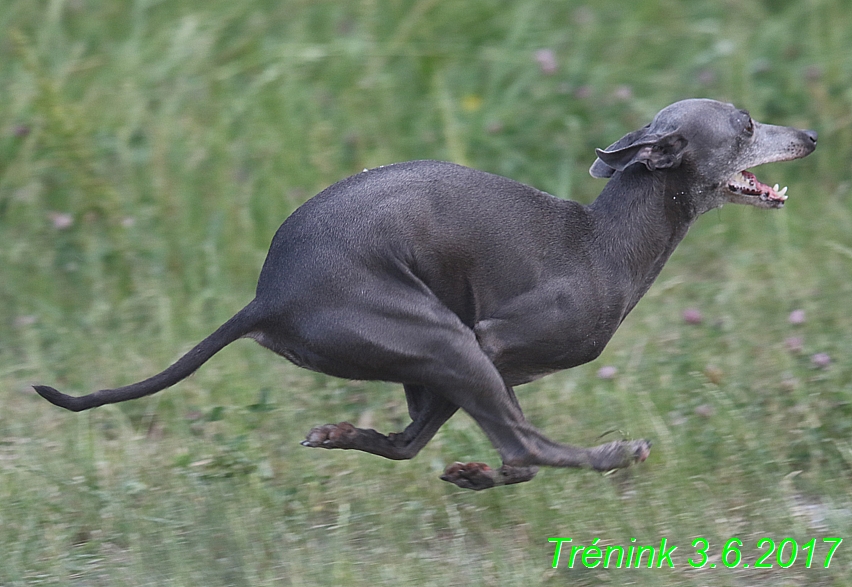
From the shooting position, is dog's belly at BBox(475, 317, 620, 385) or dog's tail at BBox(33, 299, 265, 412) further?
dog's belly at BBox(475, 317, 620, 385)

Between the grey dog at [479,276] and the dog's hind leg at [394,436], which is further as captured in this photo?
the dog's hind leg at [394,436]

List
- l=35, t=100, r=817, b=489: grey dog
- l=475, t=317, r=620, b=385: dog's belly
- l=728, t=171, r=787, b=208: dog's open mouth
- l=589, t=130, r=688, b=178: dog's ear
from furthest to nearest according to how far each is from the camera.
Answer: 1. l=728, t=171, r=787, b=208: dog's open mouth
2. l=589, t=130, r=688, b=178: dog's ear
3. l=475, t=317, r=620, b=385: dog's belly
4. l=35, t=100, r=817, b=489: grey dog

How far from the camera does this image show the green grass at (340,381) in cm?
407

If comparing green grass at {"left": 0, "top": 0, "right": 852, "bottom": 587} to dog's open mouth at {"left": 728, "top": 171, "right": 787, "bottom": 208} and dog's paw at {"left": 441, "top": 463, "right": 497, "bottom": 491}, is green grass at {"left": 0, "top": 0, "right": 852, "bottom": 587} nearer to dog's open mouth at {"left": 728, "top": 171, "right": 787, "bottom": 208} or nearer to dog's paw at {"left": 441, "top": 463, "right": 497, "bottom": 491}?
dog's paw at {"left": 441, "top": 463, "right": 497, "bottom": 491}

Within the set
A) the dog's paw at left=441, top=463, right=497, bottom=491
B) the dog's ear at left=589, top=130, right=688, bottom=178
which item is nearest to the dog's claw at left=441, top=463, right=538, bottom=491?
the dog's paw at left=441, top=463, right=497, bottom=491

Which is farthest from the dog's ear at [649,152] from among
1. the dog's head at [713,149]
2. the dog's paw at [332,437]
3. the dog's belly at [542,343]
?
the dog's paw at [332,437]

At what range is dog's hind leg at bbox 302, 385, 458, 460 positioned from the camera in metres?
4.10

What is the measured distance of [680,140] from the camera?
410 cm

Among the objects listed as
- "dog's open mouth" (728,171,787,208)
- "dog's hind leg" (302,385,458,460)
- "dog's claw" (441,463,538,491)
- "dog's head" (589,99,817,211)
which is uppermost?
"dog's head" (589,99,817,211)

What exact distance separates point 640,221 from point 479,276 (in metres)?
0.62

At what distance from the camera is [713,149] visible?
13.5 ft

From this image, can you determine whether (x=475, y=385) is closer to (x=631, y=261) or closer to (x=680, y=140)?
(x=631, y=261)

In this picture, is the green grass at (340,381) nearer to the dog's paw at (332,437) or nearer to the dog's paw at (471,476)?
the dog's paw at (471,476)

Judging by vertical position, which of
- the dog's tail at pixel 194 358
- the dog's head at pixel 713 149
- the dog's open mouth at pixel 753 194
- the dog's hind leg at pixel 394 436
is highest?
the dog's head at pixel 713 149
